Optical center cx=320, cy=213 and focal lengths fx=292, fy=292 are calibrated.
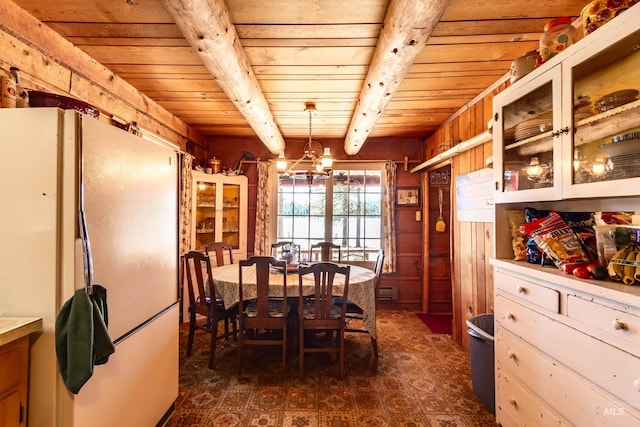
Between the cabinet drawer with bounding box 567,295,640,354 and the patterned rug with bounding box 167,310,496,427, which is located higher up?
the cabinet drawer with bounding box 567,295,640,354

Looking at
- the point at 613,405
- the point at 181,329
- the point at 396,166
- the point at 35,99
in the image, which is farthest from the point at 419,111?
the point at 181,329

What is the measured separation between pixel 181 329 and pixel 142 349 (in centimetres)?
215

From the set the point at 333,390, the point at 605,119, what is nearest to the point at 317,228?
the point at 333,390

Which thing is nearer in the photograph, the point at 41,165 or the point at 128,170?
the point at 41,165

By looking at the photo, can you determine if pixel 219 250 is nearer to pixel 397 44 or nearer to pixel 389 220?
pixel 389 220

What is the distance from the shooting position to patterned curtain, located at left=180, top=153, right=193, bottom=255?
346 cm

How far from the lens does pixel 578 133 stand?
1.28m

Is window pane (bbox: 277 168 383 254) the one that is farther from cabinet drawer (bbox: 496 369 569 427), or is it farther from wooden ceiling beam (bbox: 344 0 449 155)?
cabinet drawer (bbox: 496 369 569 427)

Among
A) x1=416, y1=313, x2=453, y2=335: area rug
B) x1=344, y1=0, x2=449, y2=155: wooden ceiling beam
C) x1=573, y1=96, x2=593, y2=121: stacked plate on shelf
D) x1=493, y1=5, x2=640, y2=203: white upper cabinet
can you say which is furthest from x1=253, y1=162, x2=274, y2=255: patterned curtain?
x1=573, y1=96, x2=593, y2=121: stacked plate on shelf

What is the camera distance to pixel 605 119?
1197 millimetres

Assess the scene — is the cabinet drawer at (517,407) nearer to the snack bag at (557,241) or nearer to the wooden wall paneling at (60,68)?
the snack bag at (557,241)

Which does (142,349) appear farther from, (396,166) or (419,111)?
(396,166)

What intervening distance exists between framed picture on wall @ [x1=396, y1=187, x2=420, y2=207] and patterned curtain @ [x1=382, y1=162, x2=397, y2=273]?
107 mm

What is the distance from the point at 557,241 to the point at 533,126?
0.64 meters
